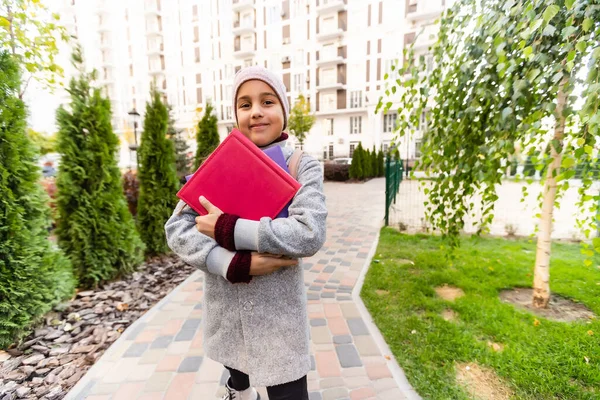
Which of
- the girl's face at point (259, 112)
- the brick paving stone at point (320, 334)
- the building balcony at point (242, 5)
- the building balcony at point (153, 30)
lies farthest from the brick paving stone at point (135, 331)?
the building balcony at point (153, 30)

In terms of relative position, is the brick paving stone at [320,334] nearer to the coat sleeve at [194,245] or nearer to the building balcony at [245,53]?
the coat sleeve at [194,245]

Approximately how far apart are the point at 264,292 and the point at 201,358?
5.02 ft

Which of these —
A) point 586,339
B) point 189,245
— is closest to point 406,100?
point 189,245

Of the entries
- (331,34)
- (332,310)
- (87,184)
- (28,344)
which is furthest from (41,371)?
(331,34)

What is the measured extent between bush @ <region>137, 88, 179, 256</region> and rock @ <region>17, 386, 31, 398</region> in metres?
2.66

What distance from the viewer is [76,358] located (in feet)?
7.88

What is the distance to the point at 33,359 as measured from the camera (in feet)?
7.64

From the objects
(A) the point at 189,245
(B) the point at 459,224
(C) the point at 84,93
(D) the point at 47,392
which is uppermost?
(C) the point at 84,93

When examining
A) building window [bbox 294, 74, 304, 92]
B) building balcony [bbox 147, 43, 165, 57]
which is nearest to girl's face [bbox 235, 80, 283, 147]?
building window [bbox 294, 74, 304, 92]

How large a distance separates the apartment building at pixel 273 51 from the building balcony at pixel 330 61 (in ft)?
0.35

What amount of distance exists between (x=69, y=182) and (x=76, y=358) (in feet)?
6.27

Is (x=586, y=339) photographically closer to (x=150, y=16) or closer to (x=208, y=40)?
(x=208, y=40)

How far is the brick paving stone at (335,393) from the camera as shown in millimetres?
1963

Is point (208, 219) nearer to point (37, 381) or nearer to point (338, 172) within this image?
point (37, 381)
